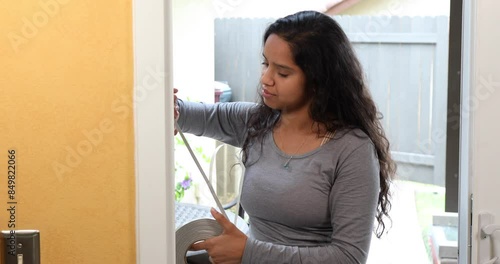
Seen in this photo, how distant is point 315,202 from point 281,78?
238 mm

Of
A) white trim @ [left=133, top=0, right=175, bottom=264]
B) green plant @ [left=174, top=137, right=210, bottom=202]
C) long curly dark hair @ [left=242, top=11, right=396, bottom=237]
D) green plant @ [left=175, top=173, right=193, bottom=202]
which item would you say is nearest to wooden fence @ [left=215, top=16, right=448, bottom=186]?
green plant @ [left=174, top=137, right=210, bottom=202]

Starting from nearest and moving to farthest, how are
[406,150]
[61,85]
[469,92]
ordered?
[61,85] < [469,92] < [406,150]

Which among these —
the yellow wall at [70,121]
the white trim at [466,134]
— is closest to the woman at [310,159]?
the white trim at [466,134]

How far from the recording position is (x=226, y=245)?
1.36 meters

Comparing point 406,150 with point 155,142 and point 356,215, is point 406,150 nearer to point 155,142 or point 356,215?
point 356,215

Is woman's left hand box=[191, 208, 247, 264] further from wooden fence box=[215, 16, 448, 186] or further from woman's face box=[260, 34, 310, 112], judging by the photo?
wooden fence box=[215, 16, 448, 186]

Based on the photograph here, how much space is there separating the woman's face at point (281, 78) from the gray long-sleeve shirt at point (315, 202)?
109 mm

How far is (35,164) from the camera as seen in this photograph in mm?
1117

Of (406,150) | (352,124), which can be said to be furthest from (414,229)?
(352,124)

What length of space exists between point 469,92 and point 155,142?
53 centimetres

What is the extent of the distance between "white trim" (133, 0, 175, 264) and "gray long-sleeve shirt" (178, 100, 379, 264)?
0.27 meters

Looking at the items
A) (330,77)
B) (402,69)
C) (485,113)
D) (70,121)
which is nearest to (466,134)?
(485,113)

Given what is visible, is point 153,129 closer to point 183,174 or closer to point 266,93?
point 266,93

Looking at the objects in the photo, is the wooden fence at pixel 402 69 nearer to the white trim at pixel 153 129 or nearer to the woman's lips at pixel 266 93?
the woman's lips at pixel 266 93
